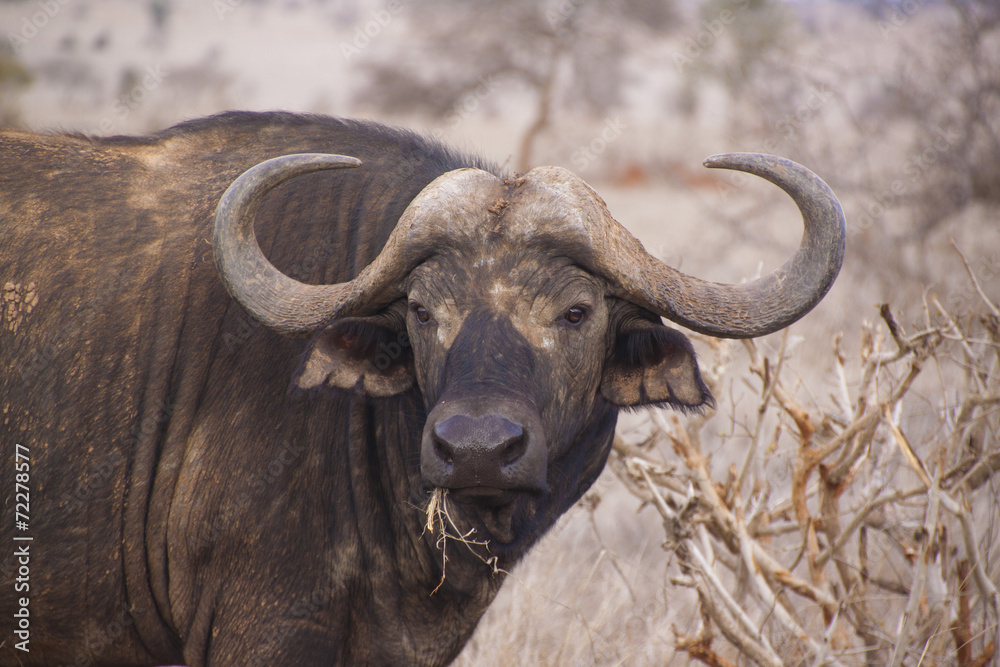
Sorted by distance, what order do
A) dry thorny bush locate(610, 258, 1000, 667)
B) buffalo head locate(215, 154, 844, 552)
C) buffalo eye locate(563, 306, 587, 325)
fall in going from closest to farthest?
buffalo head locate(215, 154, 844, 552) < buffalo eye locate(563, 306, 587, 325) < dry thorny bush locate(610, 258, 1000, 667)

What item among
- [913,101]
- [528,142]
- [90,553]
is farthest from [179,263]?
[528,142]

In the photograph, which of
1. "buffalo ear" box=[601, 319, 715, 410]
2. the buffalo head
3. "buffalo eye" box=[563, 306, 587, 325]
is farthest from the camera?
"buffalo ear" box=[601, 319, 715, 410]

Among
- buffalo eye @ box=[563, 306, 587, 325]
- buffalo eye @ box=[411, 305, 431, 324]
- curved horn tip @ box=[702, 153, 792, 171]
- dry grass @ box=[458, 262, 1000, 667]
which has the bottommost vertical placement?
dry grass @ box=[458, 262, 1000, 667]

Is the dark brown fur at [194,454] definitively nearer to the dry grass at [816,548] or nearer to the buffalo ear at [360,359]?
the buffalo ear at [360,359]

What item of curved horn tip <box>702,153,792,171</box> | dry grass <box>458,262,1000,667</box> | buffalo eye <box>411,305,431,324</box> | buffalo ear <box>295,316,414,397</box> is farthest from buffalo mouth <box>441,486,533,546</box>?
curved horn tip <box>702,153,792,171</box>

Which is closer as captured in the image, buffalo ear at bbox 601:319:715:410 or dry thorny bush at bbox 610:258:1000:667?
buffalo ear at bbox 601:319:715:410

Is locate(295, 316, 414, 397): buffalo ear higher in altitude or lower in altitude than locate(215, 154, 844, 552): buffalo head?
lower

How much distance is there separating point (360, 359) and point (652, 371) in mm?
1098

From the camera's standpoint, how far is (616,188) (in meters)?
20.2

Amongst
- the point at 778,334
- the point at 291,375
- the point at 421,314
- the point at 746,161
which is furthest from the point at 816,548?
the point at 778,334

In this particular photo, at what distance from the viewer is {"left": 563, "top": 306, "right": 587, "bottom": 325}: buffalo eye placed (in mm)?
2877

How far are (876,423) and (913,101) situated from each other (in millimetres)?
7612

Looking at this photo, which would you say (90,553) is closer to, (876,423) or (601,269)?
(601,269)

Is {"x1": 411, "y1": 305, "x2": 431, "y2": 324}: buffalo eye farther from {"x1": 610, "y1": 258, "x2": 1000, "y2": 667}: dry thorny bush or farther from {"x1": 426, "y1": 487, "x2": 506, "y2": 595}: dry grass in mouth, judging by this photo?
{"x1": 610, "y1": 258, "x2": 1000, "y2": 667}: dry thorny bush
